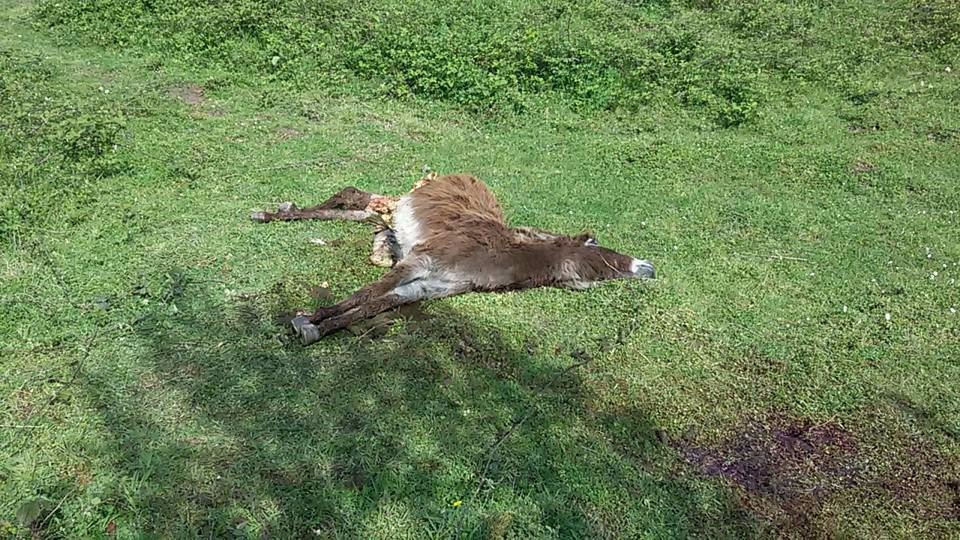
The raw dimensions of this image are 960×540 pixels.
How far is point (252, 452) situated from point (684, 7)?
Answer: 26.5 feet

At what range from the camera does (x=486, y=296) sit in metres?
4.34

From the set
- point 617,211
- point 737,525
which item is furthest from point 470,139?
point 737,525

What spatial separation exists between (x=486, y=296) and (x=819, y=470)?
1.97 metres

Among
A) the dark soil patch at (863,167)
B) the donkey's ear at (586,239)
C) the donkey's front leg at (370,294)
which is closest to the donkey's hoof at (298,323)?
the donkey's front leg at (370,294)

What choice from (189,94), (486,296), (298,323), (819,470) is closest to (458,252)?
(486,296)

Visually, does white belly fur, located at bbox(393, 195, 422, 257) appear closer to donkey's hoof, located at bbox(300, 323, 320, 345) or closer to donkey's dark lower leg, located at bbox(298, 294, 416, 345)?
donkey's dark lower leg, located at bbox(298, 294, 416, 345)

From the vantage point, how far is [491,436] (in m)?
3.26

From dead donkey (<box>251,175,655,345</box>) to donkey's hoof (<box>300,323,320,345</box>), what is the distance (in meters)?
0.18

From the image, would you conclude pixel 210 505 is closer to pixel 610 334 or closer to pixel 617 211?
pixel 610 334

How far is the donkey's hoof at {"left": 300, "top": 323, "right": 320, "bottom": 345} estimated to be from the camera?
371 centimetres

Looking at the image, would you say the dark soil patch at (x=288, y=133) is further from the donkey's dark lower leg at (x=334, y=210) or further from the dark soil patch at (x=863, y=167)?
the dark soil patch at (x=863, y=167)

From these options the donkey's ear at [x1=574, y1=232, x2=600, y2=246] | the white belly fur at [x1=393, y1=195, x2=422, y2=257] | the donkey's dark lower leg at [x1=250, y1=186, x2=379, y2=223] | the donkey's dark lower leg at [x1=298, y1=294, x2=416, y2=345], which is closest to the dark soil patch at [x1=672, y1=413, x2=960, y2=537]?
the donkey's ear at [x1=574, y1=232, x2=600, y2=246]

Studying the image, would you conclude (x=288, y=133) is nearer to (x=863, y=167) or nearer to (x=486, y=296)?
(x=486, y=296)

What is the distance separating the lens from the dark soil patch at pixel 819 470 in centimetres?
305
